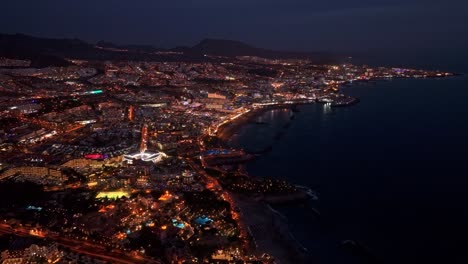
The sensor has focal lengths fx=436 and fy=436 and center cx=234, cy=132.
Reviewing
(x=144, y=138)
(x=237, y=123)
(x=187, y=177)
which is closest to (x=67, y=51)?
(x=237, y=123)

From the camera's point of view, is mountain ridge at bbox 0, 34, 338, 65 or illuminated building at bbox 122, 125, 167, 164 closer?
illuminated building at bbox 122, 125, 167, 164

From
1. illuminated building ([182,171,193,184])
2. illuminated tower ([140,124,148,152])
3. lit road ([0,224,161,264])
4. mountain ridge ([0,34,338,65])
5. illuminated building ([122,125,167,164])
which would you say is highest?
mountain ridge ([0,34,338,65])

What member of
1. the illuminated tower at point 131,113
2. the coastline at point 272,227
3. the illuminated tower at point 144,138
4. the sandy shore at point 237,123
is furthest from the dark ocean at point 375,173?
the illuminated tower at point 131,113

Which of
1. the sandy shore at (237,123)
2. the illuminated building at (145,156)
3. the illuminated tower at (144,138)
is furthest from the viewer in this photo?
the sandy shore at (237,123)

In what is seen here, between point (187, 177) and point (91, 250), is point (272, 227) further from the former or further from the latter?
point (91, 250)

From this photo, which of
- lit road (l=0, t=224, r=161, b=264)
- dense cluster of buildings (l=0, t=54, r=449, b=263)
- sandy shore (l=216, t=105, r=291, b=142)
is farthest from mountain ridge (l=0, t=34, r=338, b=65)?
lit road (l=0, t=224, r=161, b=264)

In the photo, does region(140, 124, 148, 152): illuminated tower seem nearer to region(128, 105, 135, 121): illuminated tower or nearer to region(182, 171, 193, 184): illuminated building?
region(128, 105, 135, 121): illuminated tower

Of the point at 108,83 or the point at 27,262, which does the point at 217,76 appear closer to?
the point at 108,83

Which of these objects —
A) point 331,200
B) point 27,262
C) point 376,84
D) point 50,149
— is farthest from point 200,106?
point 376,84

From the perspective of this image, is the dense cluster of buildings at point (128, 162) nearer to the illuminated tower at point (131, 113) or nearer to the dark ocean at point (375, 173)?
the illuminated tower at point (131, 113)
